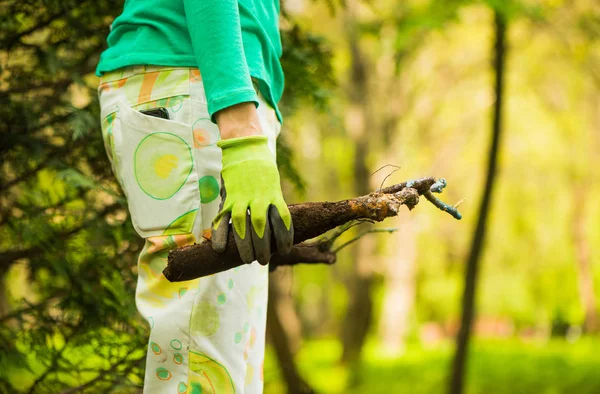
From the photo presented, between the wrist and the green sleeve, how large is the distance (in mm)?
16

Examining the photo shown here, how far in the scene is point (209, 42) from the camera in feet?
4.13

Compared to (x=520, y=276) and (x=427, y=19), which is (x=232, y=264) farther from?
(x=520, y=276)

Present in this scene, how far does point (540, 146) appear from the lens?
1366cm

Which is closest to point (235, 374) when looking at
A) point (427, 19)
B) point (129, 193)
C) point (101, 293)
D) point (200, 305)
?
point (200, 305)

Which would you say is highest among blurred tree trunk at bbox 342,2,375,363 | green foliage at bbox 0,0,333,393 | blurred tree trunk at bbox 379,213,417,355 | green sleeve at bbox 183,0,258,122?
green sleeve at bbox 183,0,258,122

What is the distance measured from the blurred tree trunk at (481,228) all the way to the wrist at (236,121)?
3352 mm

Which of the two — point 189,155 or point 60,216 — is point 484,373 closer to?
point 60,216

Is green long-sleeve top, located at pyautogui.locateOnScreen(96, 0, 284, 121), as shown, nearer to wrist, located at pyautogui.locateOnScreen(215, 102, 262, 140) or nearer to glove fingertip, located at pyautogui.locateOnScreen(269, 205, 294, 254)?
wrist, located at pyautogui.locateOnScreen(215, 102, 262, 140)

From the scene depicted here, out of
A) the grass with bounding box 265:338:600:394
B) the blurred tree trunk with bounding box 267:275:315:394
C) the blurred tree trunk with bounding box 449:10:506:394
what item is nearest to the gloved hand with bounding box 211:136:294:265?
the blurred tree trunk with bounding box 267:275:315:394

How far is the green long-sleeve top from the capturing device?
4.08 feet

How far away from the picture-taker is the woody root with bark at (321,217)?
45.9 inches

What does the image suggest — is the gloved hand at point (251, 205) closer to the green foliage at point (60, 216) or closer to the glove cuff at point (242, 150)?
the glove cuff at point (242, 150)

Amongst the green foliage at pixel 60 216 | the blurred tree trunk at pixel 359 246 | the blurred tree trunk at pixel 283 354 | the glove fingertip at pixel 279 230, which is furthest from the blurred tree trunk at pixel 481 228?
the blurred tree trunk at pixel 359 246

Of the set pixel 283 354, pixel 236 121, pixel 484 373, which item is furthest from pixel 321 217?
pixel 484 373
